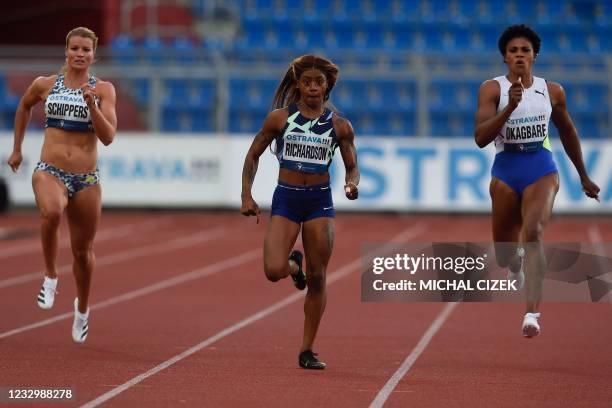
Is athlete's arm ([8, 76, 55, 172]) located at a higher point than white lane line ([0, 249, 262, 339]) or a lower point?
higher

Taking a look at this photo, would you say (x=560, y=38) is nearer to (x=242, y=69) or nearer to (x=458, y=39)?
(x=458, y=39)

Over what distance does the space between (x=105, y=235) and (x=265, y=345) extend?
38.2ft

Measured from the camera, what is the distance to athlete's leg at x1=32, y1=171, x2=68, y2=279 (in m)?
8.73

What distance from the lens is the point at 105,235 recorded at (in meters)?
20.5

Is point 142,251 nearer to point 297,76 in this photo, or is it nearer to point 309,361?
point 309,361

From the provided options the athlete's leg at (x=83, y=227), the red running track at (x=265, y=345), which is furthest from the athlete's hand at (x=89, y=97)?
the red running track at (x=265, y=345)

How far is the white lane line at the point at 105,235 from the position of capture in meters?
17.5

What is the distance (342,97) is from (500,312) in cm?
1375

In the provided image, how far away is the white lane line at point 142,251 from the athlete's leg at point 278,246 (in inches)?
242

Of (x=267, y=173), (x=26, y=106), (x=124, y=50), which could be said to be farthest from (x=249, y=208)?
(x=124, y=50)

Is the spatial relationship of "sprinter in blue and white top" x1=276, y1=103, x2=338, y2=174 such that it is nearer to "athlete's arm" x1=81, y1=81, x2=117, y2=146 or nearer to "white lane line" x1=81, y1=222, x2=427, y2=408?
"athlete's arm" x1=81, y1=81, x2=117, y2=146

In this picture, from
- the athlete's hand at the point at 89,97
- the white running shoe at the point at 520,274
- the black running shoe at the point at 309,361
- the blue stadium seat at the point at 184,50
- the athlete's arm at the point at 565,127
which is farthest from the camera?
the blue stadium seat at the point at 184,50

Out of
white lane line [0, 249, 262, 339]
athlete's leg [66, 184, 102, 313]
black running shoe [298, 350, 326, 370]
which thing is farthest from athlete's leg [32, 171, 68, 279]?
black running shoe [298, 350, 326, 370]

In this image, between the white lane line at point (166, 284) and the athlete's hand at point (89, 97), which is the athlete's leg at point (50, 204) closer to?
the athlete's hand at point (89, 97)
